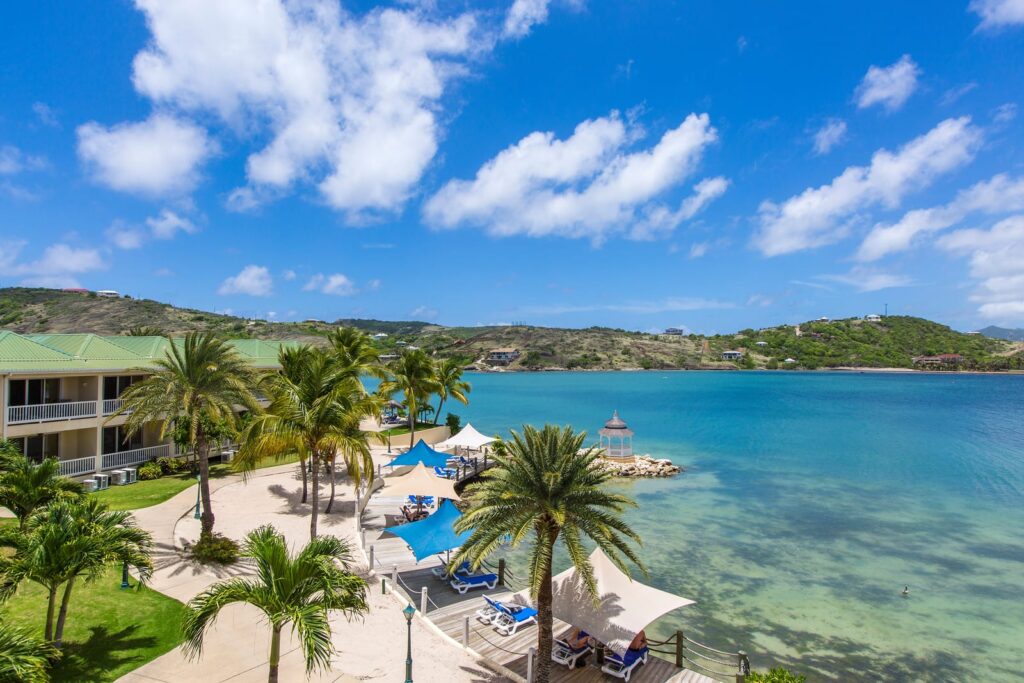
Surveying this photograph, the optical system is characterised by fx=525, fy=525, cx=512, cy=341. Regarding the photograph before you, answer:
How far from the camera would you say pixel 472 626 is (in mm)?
14664

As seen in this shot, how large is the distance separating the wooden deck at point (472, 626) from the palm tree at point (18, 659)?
8.79 m

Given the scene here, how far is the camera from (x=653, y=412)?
85.8m

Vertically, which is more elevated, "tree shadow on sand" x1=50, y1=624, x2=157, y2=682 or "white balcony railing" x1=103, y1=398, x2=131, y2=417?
"white balcony railing" x1=103, y1=398, x2=131, y2=417

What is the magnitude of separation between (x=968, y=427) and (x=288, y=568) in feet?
289

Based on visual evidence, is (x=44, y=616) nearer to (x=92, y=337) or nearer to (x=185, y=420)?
(x=185, y=420)

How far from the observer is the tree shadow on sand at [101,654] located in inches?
414

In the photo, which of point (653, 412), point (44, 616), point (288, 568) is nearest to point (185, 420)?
point (44, 616)

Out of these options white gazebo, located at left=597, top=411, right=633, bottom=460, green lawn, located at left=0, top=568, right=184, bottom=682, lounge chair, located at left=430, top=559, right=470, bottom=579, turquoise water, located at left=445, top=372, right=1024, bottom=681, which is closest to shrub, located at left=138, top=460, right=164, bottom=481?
green lawn, located at left=0, top=568, right=184, bottom=682

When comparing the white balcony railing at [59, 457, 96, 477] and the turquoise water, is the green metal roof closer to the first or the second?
the white balcony railing at [59, 457, 96, 477]

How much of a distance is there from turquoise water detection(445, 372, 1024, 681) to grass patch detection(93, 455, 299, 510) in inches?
842

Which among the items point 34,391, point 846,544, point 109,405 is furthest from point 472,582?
point 34,391

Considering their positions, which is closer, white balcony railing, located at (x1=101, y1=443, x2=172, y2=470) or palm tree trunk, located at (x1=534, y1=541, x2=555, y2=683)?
Answer: palm tree trunk, located at (x1=534, y1=541, x2=555, y2=683)

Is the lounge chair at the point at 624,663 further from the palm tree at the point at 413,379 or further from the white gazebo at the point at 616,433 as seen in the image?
the white gazebo at the point at 616,433

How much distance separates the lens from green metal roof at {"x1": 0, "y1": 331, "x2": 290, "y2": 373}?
22.9 metres
